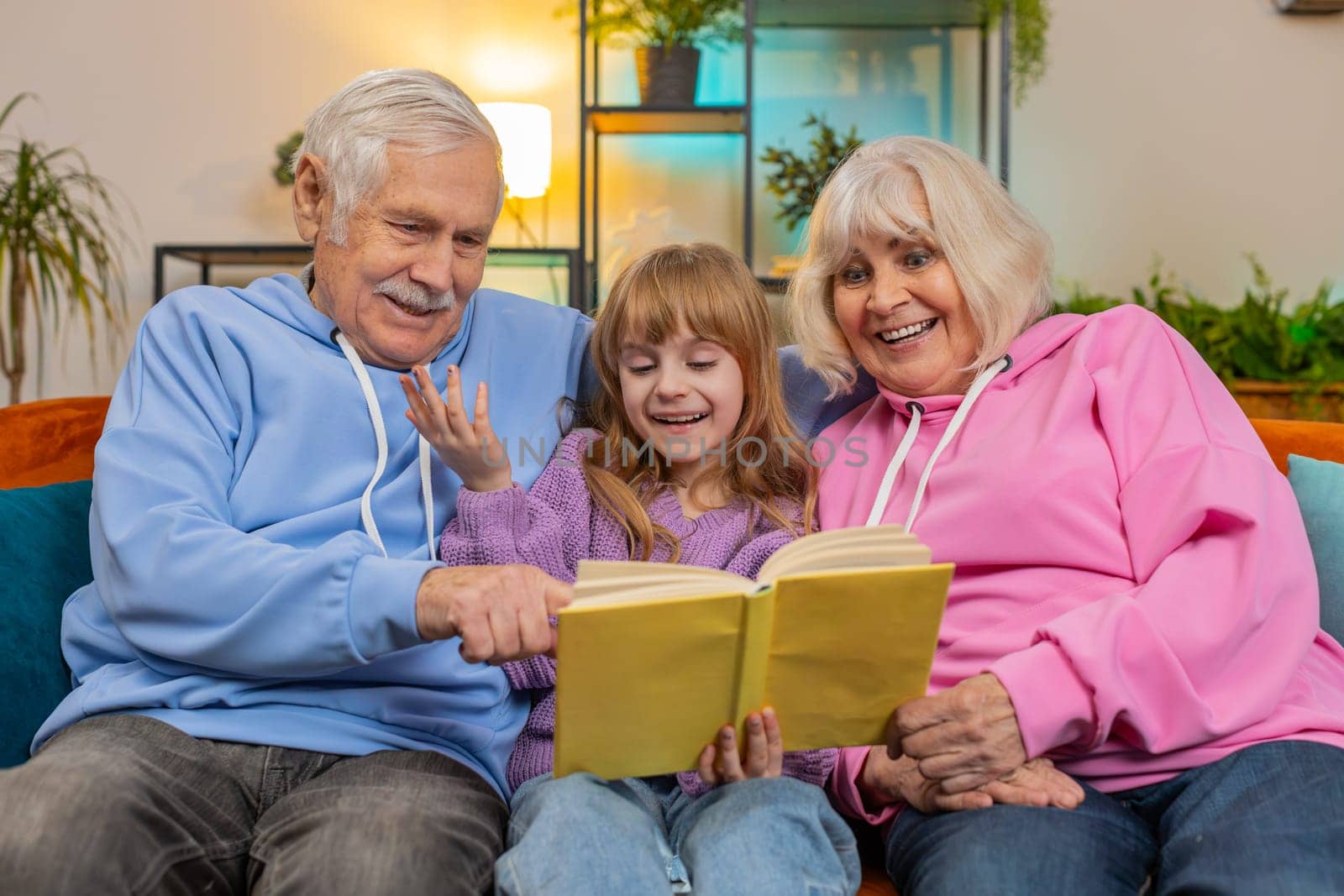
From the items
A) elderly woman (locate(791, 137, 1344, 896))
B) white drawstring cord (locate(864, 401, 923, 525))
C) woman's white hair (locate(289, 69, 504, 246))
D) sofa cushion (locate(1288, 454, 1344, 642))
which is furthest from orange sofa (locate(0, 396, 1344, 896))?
white drawstring cord (locate(864, 401, 923, 525))

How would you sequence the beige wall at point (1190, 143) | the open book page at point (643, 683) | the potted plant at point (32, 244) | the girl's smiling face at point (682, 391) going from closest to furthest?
the open book page at point (643, 683), the girl's smiling face at point (682, 391), the potted plant at point (32, 244), the beige wall at point (1190, 143)

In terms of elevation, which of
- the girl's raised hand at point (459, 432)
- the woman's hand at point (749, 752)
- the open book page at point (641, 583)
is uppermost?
the girl's raised hand at point (459, 432)

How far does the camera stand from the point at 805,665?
1.08 m

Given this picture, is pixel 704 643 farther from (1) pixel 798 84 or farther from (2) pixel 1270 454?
(1) pixel 798 84

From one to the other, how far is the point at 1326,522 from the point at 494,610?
1257mm

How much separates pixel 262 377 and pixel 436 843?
26.8 inches

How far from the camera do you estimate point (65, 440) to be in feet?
5.81

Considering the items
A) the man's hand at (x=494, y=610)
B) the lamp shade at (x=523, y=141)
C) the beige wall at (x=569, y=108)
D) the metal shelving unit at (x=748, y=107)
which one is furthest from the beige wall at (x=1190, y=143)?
the man's hand at (x=494, y=610)

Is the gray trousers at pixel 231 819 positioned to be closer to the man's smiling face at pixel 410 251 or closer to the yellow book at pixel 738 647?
the yellow book at pixel 738 647

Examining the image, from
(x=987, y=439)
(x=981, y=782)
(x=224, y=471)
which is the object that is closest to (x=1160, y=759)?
(x=981, y=782)

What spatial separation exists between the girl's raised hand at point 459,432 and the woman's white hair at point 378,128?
29 cm

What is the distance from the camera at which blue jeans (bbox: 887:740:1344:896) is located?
1085 millimetres

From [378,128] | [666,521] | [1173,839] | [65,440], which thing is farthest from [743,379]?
[65,440]

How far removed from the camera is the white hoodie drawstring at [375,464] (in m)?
1.45
